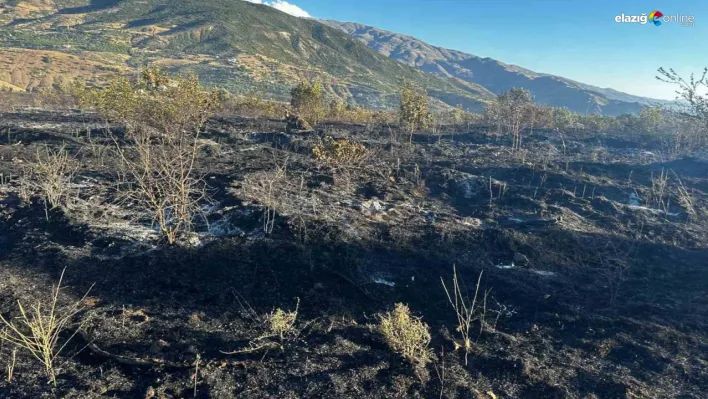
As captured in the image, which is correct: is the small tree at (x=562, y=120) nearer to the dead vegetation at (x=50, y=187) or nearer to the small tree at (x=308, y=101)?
the small tree at (x=308, y=101)

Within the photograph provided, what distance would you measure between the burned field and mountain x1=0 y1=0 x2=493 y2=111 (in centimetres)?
6073

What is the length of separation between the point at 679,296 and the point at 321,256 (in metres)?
9.23

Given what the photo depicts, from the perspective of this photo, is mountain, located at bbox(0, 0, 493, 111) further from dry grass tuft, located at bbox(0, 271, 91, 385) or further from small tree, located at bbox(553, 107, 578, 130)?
dry grass tuft, located at bbox(0, 271, 91, 385)

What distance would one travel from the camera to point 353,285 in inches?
348

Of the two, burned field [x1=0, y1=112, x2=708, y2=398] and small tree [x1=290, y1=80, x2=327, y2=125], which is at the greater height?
small tree [x1=290, y1=80, x2=327, y2=125]

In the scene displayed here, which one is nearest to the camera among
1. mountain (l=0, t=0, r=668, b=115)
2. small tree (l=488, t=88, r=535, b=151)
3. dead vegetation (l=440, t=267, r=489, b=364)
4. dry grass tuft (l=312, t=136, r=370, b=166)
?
dead vegetation (l=440, t=267, r=489, b=364)

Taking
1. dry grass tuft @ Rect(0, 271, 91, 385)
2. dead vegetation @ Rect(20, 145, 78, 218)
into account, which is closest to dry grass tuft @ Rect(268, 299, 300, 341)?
dry grass tuft @ Rect(0, 271, 91, 385)

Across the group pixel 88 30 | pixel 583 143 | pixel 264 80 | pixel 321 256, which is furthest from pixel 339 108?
pixel 88 30

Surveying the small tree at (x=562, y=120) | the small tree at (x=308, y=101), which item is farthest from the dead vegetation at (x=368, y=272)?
the small tree at (x=562, y=120)

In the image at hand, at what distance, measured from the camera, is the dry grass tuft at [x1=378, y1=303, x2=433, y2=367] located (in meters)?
6.41

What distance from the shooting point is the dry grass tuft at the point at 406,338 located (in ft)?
21.0

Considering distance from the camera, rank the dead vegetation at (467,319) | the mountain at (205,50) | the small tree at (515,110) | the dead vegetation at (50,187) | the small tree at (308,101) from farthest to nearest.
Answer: the mountain at (205,50) < the small tree at (515,110) < the small tree at (308,101) < the dead vegetation at (50,187) < the dead vegetation at (467,319)

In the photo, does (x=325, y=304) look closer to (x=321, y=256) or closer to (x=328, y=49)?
(x=321, y=256)

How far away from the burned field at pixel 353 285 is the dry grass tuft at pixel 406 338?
171 millimetres
